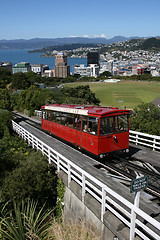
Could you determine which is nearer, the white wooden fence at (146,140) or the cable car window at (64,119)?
the white wooden fence at (146,140)

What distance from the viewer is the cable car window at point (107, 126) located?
12250 mm

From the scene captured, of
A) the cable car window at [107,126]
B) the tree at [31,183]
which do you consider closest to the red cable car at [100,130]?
the cable car window at [107,126]

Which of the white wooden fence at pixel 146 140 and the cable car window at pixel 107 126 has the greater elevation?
the cable car window at pixel 107 126

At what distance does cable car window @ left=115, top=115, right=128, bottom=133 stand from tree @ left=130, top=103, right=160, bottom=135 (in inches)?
220

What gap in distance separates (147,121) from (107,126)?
765 centimetres

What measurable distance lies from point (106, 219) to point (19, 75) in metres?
→ 87.6

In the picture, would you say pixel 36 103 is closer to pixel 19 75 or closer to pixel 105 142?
pixel 105 142

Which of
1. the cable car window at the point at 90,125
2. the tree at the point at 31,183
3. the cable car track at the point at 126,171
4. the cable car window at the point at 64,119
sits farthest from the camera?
the cable car window at the point at 64,119

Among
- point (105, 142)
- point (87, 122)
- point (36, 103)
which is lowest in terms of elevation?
point (36, 103)

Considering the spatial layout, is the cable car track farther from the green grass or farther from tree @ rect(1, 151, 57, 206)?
the green grass

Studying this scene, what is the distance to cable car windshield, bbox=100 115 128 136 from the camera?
12.3 m

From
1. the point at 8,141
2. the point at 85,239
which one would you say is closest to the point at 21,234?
the point at 85,239

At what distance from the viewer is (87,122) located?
13.1 metres

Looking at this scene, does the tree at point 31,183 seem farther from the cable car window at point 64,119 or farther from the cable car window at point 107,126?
the cable car window at point 64,119
